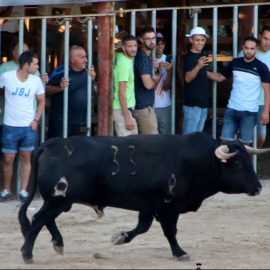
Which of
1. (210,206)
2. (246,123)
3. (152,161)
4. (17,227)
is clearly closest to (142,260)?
(152,161)

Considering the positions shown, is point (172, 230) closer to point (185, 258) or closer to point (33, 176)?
point (185, 258)

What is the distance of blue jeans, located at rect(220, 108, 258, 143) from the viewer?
1135 cm

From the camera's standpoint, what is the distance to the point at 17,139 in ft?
34.5

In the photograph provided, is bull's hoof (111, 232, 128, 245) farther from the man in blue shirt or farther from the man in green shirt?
the man in blue shirt

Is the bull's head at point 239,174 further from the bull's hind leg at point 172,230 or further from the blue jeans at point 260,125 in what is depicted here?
the blue jeans at point 260,125

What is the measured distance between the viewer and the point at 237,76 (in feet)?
37.0

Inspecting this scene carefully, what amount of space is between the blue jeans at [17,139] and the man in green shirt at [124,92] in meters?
1.12

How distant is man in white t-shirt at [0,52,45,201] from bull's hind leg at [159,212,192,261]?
2.85 m

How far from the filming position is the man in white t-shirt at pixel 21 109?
1038cm

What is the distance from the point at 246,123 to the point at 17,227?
136 inches

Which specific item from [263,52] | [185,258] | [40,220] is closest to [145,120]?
[263,52]

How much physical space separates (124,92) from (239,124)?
5.45 feet

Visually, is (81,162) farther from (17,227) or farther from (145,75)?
(145,75)

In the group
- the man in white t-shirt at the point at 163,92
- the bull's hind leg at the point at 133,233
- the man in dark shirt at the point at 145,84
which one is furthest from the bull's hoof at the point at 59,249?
the man in white t-shirt at the point at 163,92
